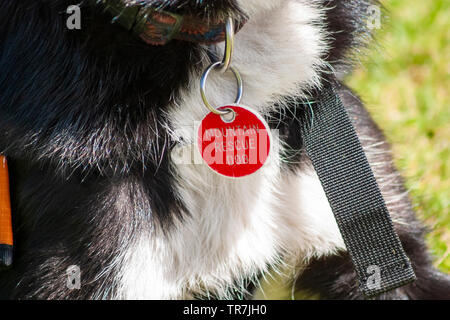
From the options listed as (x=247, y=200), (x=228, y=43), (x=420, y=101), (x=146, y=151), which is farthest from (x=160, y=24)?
(x=420, y=101)

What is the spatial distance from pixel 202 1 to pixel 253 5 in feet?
0.34

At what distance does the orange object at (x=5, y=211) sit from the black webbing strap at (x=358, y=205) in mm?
542

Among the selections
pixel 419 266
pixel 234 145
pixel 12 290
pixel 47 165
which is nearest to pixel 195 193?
pixel 234 145

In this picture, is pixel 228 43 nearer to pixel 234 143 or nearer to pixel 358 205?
pixel 234 143

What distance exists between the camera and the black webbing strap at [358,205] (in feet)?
3.84

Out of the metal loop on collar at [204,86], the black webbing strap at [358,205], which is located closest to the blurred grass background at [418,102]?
the black webbing strap at [358,205]

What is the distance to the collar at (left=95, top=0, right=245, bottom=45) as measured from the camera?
102cm

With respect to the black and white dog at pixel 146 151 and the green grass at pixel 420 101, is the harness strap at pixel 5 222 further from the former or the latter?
the green grass at pixel 420 101

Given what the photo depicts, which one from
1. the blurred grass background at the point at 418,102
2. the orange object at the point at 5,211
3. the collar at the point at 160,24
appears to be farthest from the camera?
the blurred grass background at the point at 418,102

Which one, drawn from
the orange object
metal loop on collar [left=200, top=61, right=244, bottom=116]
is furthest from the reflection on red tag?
the orange object

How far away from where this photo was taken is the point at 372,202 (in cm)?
117

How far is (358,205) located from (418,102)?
131 cm

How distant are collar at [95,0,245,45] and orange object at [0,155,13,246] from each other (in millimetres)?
339

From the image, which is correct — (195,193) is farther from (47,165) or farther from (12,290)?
(12,290)
